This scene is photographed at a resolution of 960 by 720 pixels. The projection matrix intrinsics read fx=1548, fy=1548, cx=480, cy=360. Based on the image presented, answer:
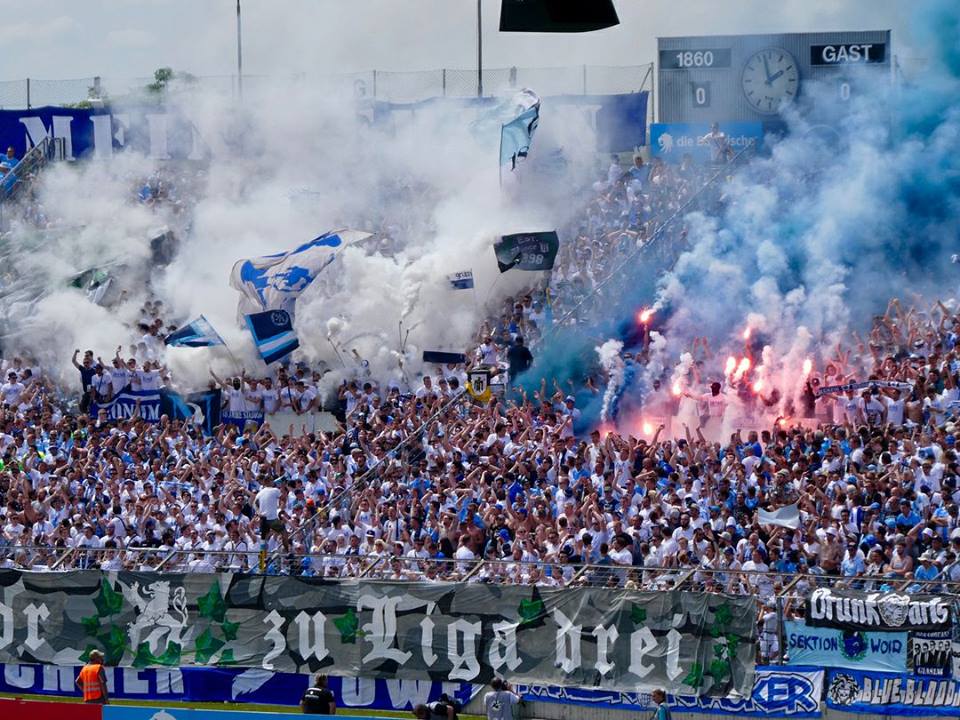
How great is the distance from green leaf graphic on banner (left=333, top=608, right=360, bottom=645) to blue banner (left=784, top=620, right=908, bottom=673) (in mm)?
4539

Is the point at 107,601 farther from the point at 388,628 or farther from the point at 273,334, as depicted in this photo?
the point at 273,334

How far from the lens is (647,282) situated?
26.2 m

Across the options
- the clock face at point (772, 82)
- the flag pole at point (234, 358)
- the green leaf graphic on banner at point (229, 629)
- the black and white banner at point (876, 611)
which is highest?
the clock face at point (772, 82)

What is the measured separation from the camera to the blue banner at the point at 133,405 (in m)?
26.7

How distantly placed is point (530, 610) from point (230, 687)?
3.58 meters

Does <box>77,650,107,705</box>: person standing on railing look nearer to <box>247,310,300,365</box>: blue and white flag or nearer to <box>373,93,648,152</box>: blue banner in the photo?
<box>247,310,300,365</box>: blue and white flag

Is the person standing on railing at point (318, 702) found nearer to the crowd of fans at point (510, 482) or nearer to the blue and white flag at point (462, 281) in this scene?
the crowd of fans at point (510, 482)

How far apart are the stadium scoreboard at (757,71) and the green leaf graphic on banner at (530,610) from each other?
700 inches

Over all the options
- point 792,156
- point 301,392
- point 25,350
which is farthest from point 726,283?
point 25,350

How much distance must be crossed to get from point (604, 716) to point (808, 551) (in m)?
2.91

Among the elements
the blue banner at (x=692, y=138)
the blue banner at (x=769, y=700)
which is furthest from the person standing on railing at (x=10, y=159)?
the blue banner at (x=769, y=700)

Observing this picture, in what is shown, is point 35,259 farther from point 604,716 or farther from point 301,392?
point 604,716

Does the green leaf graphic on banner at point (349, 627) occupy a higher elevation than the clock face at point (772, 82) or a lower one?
lower

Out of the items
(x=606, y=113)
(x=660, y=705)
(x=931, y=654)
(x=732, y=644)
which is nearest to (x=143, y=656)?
(x=660, y=705)
